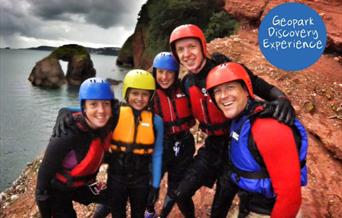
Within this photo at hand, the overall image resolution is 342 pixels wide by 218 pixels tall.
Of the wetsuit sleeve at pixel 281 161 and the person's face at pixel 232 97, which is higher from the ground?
the person's face at pixel 232 97

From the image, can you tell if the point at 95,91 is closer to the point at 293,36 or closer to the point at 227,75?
the point at 227,75

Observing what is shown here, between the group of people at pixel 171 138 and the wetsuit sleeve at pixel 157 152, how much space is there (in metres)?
0.02

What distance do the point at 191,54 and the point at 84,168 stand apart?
85.6 inches

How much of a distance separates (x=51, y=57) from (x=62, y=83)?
15.6 feet

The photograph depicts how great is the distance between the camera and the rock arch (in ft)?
188

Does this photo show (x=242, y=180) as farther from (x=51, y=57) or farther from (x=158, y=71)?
(x=51, y=57)

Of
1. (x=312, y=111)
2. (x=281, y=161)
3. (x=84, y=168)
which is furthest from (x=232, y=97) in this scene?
(x=312, y=111)

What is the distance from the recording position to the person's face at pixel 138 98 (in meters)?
4.97

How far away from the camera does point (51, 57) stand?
5738 cm

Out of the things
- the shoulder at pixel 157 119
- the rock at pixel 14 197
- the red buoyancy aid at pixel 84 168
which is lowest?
the rock at pixel 14 197

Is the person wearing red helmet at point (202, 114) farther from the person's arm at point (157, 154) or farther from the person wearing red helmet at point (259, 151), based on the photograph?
the person wearing red helmet at point (259, 151)

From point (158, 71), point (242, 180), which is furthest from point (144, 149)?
point (242, 180)

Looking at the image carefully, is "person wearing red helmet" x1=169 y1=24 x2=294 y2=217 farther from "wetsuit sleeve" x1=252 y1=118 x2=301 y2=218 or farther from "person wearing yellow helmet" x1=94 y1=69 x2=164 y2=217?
"wetsuit sleeve" x1=252 y1=118 x2=301 y2=218

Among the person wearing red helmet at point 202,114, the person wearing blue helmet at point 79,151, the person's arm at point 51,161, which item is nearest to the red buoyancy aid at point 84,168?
the person wearing blue helmet at point 79,151
